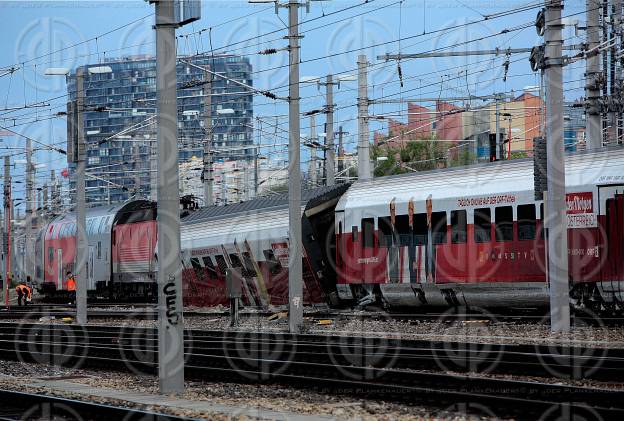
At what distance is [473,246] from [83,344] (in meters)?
9.57

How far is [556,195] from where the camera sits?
22562 millimetres

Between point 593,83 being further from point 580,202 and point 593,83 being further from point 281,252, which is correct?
point 281,252

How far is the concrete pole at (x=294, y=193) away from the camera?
88.0 feet

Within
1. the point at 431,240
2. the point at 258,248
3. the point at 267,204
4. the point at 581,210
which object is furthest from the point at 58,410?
the point at 267,204

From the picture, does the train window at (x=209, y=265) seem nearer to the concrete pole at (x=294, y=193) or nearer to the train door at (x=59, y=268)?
the concrete pole at (x=294, y=193)

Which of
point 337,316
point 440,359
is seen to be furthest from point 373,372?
point 337,316

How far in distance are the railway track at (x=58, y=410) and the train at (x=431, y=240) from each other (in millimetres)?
12933

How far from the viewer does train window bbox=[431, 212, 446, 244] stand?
26844mm

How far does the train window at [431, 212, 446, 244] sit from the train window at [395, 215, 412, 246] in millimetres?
969

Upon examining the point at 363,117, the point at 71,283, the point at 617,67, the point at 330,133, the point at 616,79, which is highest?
the point at 617,67

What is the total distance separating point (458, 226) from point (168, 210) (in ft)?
40.8

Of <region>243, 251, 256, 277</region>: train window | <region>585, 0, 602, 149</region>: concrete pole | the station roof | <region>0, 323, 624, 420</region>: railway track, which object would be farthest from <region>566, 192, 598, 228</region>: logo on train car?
<region>243, 251, 256, 277</region>: train window

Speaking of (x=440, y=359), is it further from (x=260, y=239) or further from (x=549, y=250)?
(x=260, y=239)

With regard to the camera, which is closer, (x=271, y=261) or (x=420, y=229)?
(x=420, y=229)
